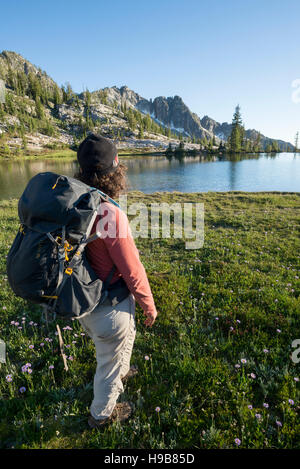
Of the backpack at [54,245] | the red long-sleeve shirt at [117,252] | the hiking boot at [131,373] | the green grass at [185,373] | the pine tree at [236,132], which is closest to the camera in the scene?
the backpack at [54,245]

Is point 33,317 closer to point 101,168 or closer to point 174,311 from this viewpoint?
point 174,311

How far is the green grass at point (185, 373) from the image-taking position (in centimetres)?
266

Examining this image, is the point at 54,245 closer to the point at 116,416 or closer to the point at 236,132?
the point at 116,416

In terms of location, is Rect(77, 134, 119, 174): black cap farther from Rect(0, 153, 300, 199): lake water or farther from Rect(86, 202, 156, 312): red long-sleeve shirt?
Rect(0, 153, 300, 199): lake water

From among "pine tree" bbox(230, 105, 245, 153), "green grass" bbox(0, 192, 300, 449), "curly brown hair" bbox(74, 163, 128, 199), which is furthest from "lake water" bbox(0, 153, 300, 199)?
"pine tree" bbox(230, 105, 245, 153)

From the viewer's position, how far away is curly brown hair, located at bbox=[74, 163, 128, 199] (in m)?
2.54

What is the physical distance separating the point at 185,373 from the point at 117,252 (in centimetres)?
237

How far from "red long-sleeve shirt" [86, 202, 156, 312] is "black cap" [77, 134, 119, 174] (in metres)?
0.48

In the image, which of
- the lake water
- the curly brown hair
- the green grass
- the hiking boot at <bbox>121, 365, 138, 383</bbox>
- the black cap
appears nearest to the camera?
the black cap

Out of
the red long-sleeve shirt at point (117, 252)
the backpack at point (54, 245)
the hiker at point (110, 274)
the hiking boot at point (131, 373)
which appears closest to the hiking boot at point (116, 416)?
the hiker at point (110, 274)

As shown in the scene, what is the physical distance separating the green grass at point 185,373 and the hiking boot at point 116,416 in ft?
0.27

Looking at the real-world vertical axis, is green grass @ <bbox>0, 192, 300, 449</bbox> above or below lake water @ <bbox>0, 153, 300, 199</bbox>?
below

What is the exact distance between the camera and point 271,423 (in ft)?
9.12

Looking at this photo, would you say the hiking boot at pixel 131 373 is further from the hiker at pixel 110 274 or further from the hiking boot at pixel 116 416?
the hiker at pixel 110 274
